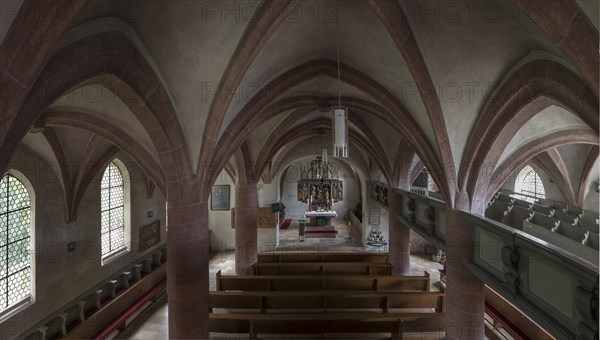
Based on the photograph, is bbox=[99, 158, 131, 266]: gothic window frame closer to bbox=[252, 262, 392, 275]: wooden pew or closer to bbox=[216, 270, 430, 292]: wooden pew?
bbox=[216, 270, 430, 292]: wooden pew

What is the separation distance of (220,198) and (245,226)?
5.69 meters

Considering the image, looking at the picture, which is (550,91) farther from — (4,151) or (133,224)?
(133,224)

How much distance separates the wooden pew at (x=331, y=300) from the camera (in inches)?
315

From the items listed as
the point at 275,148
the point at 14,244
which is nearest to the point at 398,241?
the point at 275,148

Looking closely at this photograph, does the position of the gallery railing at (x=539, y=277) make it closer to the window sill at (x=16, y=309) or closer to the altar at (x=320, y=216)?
the window sill at (x=16, y=309)

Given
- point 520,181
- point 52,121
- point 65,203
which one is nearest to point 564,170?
point 520,181

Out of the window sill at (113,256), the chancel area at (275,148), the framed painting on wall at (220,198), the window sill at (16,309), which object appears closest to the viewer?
the chancel area at (275,148)

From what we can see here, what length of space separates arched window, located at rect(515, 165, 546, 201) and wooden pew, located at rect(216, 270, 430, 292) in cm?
1139

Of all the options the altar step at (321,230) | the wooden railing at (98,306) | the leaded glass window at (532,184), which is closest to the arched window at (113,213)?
the wooden railing at (98,306)

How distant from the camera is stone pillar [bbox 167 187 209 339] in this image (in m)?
5.87

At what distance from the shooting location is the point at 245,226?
12797 millimetres

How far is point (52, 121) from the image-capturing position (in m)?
6.67

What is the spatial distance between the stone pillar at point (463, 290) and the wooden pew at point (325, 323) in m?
0.72

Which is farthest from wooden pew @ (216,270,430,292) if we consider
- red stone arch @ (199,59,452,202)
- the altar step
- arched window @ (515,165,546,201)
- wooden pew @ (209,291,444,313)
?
the altar step
